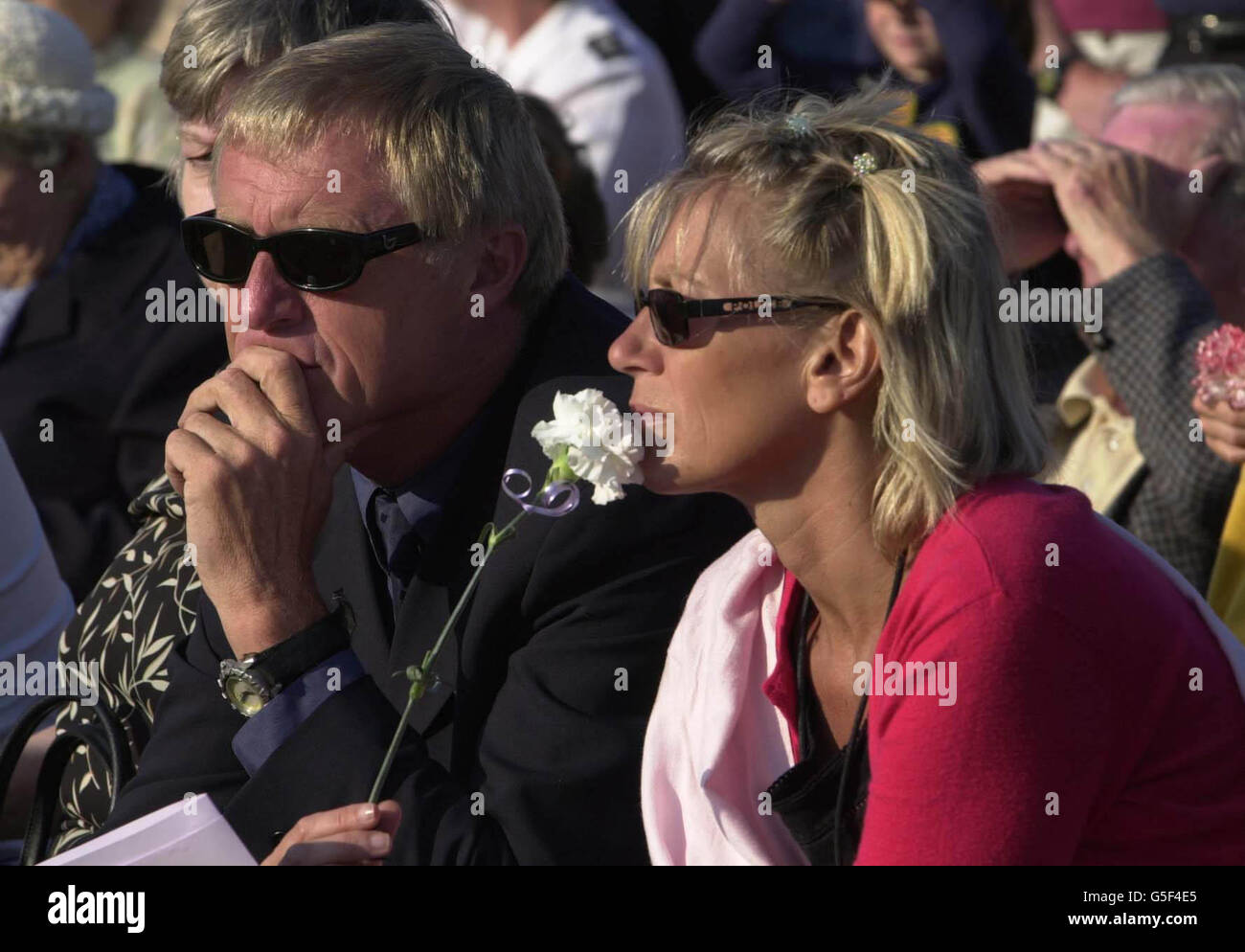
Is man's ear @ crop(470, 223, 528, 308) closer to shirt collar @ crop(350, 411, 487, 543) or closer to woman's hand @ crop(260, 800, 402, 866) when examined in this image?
shirt collar @ crop(350, 411, 487, 543)

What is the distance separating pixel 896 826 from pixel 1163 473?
1.83m

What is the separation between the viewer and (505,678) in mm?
2779

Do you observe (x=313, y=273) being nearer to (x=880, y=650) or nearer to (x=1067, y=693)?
(x=880, y=650)

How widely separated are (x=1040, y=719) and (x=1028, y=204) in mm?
2405

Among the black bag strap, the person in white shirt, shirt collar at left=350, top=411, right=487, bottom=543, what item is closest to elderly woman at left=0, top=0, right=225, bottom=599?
the black bag strap

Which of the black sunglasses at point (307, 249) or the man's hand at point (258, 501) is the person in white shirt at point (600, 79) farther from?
the man's hand at point (258, 501)

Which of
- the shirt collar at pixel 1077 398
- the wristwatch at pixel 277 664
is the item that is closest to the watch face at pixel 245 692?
the wristwatch at pixel 277 664

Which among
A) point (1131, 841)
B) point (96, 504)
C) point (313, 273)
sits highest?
point (313, 273)

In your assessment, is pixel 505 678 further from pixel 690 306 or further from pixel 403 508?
pixel 690 306

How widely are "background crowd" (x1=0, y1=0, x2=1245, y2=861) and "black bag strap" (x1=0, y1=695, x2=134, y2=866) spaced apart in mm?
176

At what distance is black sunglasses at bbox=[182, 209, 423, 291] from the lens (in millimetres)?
2725

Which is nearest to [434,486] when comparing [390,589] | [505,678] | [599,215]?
[390,589]
